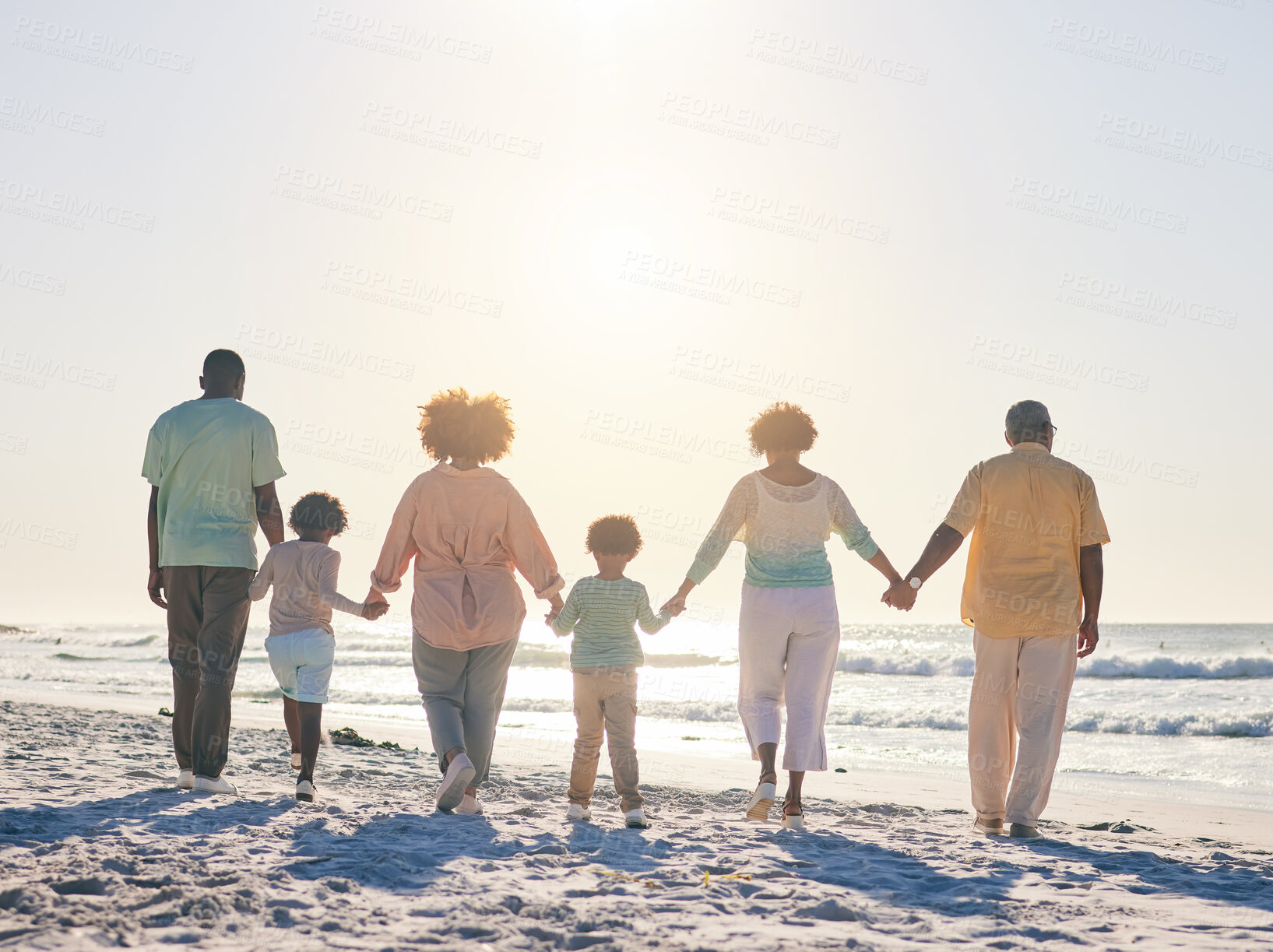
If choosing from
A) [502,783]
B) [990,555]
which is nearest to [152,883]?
[502,783]

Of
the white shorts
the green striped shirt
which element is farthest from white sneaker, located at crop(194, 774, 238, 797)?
the green striped shirt

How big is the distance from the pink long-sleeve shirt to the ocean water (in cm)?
591

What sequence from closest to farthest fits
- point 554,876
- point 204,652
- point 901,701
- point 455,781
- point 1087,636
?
point 554,876, point 455,781, point 204,652, point 1087,636, point 901,701

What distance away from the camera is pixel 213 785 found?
4.75 meters

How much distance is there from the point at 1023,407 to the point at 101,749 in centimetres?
607

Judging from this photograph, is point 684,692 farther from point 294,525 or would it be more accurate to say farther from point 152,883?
point 152,883

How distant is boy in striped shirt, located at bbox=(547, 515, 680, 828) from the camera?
4.73 m

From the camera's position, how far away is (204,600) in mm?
4793

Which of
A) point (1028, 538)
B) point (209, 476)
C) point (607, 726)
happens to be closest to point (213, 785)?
point (209, 476)

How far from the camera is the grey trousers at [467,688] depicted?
4.65 meters

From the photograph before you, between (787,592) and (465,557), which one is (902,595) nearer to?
(787,592)

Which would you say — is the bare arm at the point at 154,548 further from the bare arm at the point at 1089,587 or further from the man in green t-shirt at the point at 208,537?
the bare arm at the point at 1089,587

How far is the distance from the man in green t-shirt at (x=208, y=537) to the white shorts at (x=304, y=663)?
0.68 feet

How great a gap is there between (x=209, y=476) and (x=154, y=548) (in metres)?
0.49
